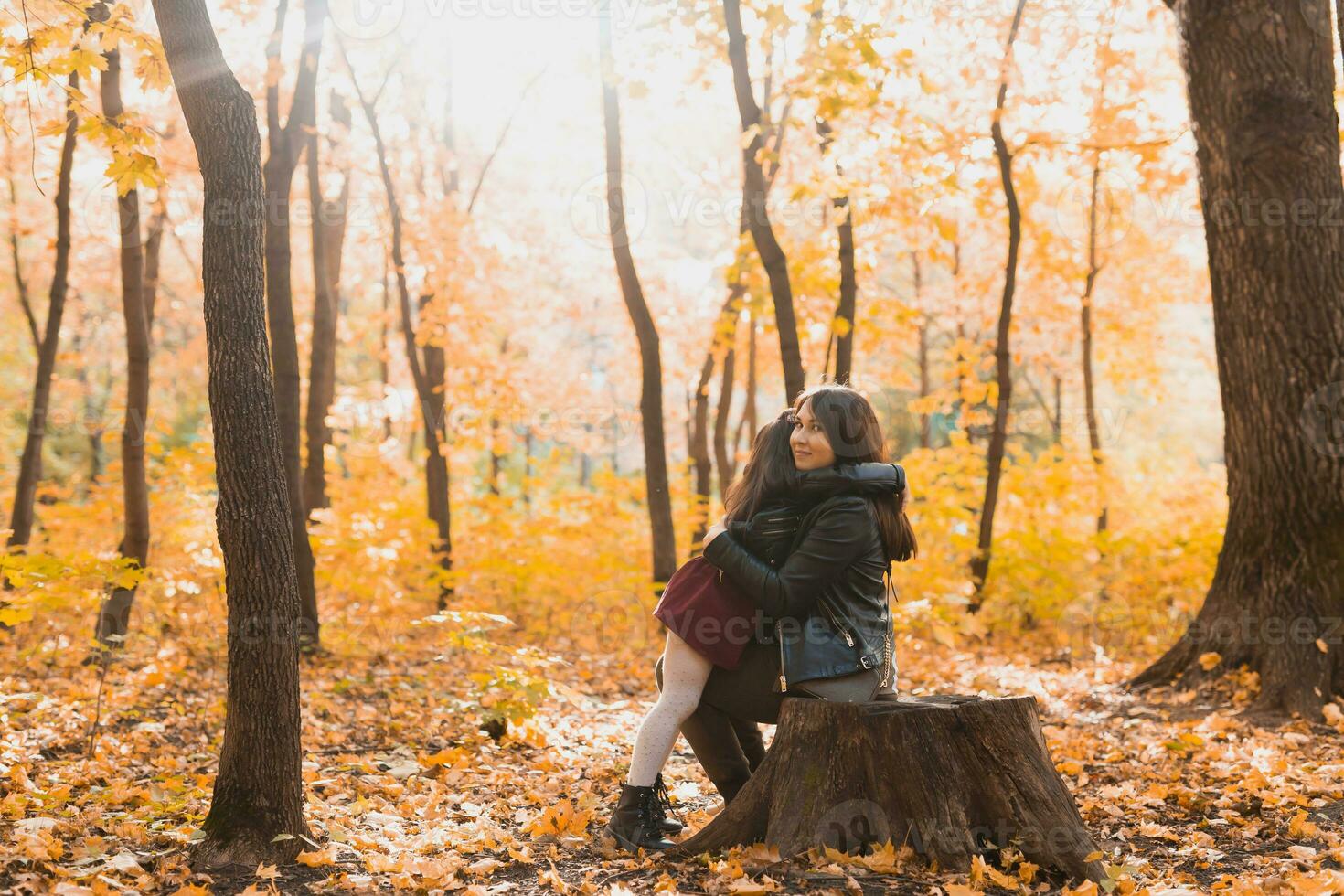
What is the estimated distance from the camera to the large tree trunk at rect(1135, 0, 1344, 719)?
6023 millimetres

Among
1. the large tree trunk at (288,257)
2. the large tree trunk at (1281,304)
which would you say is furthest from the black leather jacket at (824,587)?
the large tree trunk at (288,257)

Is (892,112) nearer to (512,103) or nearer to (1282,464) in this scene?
(1282,464)

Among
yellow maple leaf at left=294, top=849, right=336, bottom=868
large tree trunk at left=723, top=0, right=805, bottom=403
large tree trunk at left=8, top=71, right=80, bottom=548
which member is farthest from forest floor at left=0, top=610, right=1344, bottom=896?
large tree trunk at left=723, top=0, right=805, bottom=403

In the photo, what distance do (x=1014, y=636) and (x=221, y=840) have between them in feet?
28.9

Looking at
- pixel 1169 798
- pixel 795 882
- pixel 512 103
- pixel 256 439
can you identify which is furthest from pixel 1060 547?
pixel 512 103

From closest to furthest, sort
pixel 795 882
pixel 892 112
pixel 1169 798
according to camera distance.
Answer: pixel 795 882 → pixel 1169 798 → pixel 892 112

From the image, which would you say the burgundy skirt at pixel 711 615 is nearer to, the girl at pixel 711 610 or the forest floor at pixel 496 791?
the girl at pixel 711 610

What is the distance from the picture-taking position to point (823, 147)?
9000 millimetres

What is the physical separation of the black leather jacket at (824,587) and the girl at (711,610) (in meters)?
0.07

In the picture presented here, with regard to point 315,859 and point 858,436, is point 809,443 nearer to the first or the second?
point 858,436

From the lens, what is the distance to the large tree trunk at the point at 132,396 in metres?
7.78

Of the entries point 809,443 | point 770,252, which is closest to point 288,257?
point 770,252

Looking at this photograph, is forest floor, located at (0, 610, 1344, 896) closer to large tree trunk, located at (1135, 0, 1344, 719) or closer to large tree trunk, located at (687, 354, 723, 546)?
large tree trunk, located at (1135, 0, 1344, 719)

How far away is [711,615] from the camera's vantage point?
3854 mm
